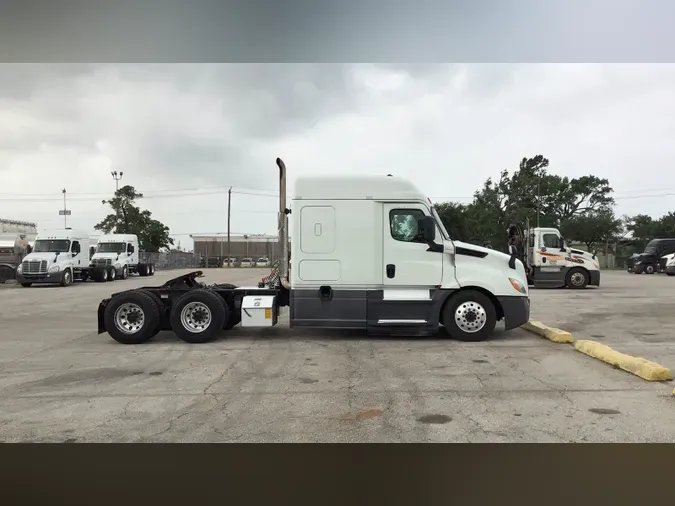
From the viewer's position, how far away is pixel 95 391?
258 inches

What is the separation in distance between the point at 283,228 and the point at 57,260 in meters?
22.2

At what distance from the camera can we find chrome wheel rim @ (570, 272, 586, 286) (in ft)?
75.9

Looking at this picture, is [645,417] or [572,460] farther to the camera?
[645,417]

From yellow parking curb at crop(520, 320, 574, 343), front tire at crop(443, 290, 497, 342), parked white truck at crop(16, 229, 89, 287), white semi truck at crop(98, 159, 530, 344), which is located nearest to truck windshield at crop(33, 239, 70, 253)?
parked white truck at crop(16, 229, 89, 287)

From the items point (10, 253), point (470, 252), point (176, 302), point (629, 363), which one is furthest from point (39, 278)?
point (629, 363)

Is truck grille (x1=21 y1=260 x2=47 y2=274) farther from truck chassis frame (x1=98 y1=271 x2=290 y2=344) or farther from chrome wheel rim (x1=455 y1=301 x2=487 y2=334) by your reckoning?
chrome wheel rim (x1=455 y1=301 x2=487 y2=334)

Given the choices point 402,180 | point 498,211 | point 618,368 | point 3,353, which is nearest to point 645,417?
point 618,368

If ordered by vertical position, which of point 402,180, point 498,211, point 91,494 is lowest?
point 91,494

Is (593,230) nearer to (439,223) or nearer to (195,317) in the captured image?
(439,223)

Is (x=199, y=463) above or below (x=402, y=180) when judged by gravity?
below

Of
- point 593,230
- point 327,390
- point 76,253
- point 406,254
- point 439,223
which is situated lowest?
point 327,390

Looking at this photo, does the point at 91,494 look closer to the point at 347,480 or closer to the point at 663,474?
the point at 347,480

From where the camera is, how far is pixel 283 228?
10180 mm

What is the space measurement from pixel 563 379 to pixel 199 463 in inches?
190
